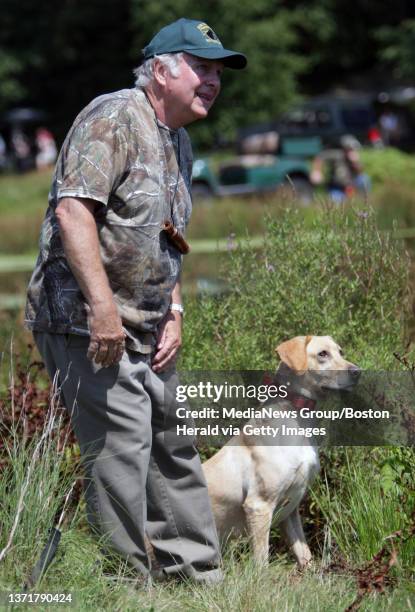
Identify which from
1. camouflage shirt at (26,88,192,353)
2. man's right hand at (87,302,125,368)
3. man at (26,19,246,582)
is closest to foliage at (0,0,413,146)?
man at (26,19,246,582)

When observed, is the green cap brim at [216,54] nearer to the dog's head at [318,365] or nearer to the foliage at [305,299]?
the dog's head at [318,365]

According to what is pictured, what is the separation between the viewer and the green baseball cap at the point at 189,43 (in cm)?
411

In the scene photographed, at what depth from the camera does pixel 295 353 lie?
473 centimetres

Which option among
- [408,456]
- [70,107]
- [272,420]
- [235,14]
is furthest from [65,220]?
[70,107]

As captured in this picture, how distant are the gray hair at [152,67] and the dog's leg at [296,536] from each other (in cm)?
192

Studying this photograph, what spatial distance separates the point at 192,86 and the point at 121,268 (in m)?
0.73

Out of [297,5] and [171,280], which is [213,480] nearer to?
[171,280]

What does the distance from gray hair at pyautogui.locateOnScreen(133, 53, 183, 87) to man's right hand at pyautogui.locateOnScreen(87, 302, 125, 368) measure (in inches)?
35.4

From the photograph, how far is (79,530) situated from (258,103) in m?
33.1

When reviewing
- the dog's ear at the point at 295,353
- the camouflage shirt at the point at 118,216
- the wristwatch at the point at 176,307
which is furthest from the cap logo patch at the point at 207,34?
the dog's ear at the point at 295,353

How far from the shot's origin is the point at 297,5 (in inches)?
1698

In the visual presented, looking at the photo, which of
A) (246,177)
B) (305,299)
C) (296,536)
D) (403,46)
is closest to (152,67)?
(305,299)

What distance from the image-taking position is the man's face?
414 cm

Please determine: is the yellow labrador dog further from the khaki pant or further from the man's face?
the man's face
